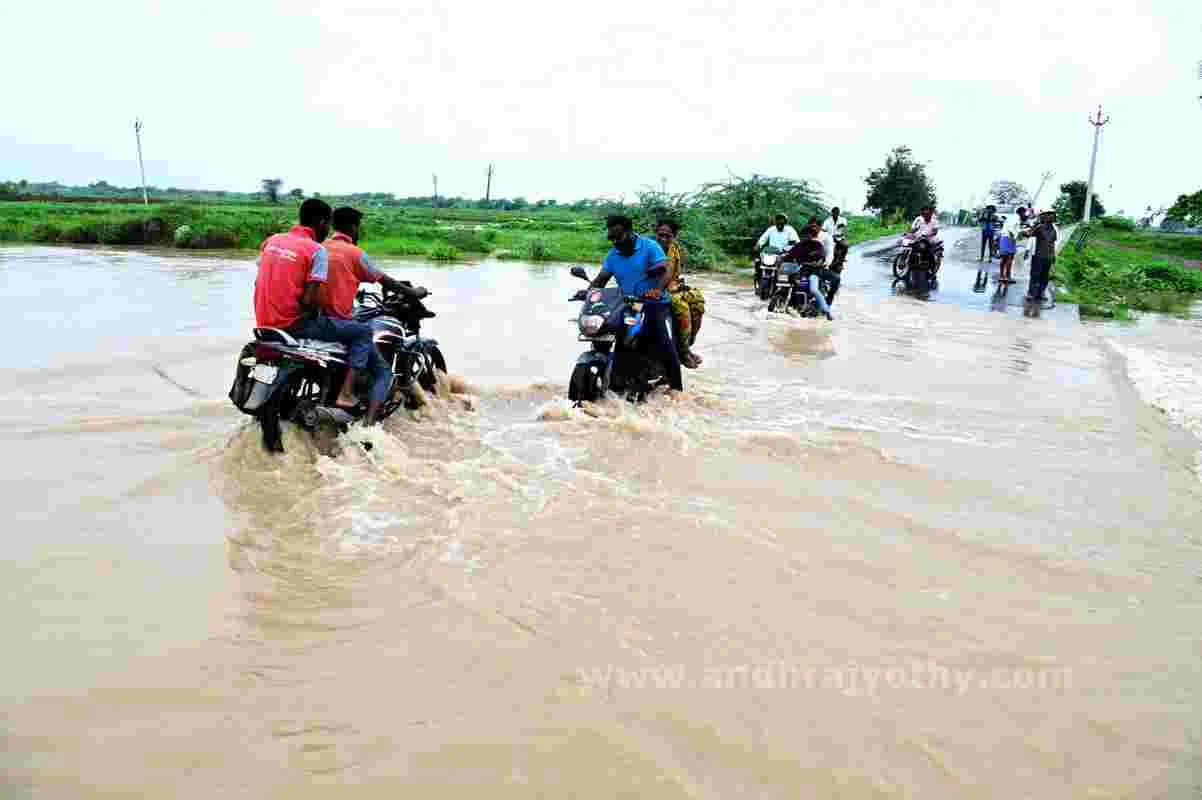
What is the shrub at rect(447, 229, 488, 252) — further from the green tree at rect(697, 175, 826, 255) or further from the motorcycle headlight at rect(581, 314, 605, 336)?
the motorcycle headlight at rect(581, 314, 605, 336)

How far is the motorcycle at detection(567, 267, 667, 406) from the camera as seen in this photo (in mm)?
7629

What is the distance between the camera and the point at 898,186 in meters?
53.9

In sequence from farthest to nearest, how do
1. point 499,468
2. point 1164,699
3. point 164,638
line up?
point 499,468 → point 164,638 → point 1164,699

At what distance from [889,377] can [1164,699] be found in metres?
7.19

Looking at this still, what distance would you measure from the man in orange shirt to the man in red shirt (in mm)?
103

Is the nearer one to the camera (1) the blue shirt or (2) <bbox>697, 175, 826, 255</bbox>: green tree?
(1) the blue shirt

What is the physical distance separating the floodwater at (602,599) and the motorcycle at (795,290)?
19.2 feet

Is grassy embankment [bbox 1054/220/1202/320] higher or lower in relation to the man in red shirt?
lower

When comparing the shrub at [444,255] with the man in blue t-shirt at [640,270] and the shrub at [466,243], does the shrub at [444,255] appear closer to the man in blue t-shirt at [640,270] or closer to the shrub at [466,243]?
the shrub at [466,243]

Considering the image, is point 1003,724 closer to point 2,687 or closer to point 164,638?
point 164,638

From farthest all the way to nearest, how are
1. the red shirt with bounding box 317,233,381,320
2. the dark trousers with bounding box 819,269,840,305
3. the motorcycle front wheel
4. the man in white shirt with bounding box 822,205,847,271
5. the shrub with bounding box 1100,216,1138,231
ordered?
the shrub with bounding box 1100,216,1138,231 < the man in white shirt with bounding box 822,205,847,271 < the dark trousers with bounding box 819,269,840,305 < the motorcycle front wheel < the red shirt with bounding box 317,233,381,320

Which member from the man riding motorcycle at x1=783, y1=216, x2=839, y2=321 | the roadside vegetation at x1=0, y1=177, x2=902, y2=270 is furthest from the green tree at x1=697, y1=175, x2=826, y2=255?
the man riding motorcycle at x1=783, y1=216, x2=839, y2=321

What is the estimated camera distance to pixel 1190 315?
19016 mm

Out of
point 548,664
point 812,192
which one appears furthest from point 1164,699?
point 812,192
